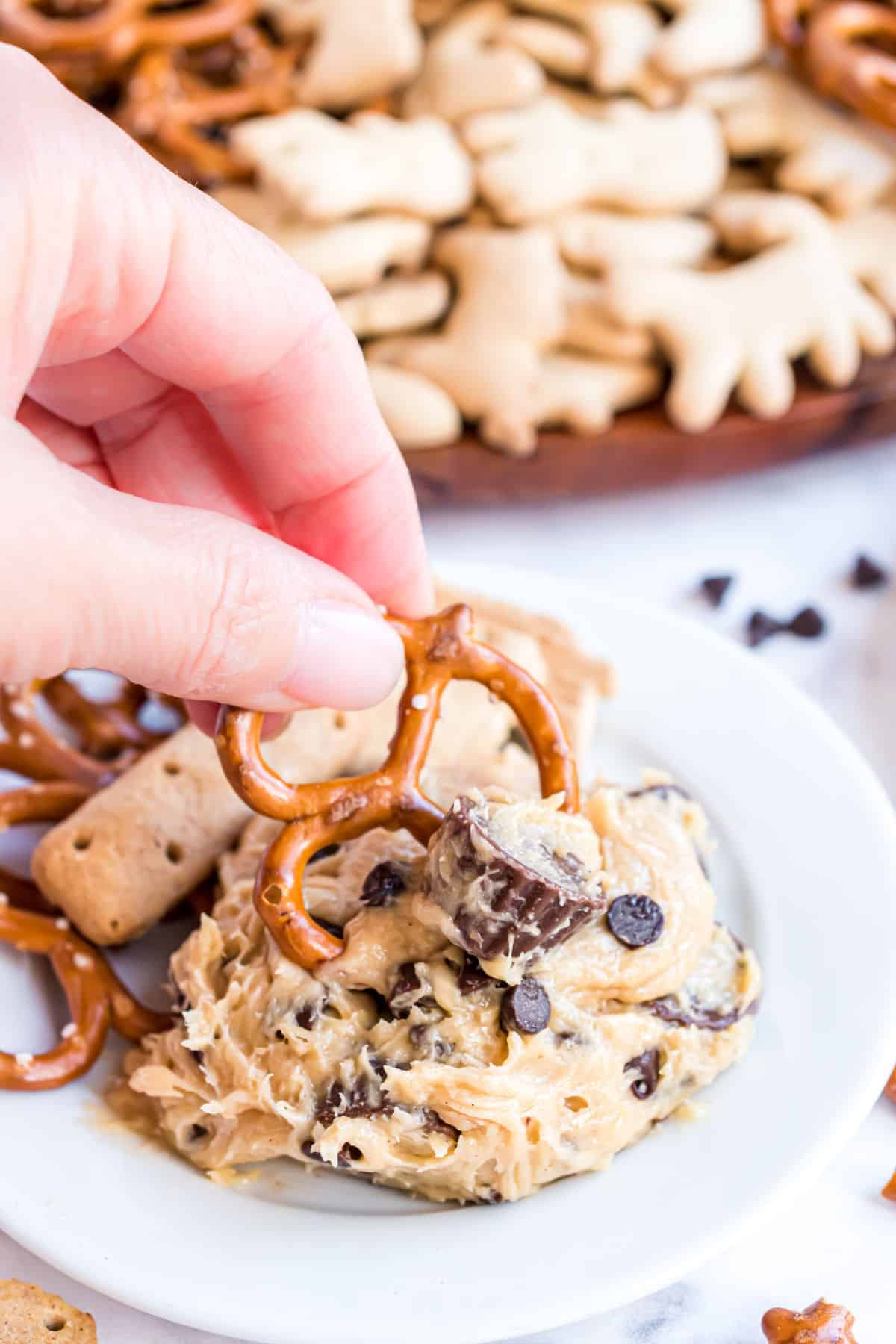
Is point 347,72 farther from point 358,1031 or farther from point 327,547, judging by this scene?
point 358,1031

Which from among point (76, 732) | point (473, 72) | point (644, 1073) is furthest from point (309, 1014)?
point (473, 72)

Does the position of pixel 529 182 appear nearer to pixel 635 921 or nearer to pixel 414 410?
pixel 414 410

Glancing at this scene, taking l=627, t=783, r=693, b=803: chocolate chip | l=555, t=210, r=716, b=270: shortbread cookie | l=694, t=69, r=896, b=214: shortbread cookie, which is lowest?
l=627, t=783, r=693, b=803: chocolate chip

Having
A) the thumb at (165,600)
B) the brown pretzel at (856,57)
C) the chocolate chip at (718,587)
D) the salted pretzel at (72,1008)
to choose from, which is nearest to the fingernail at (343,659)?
the thumb at (165,600)

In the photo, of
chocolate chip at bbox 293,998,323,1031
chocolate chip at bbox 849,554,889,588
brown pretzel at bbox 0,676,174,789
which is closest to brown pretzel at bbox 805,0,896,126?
chocolate chip at bbox 849,554,889,588

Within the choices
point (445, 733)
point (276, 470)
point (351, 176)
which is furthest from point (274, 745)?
point (351, 176)

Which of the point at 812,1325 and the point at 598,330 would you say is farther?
the point at 598,330

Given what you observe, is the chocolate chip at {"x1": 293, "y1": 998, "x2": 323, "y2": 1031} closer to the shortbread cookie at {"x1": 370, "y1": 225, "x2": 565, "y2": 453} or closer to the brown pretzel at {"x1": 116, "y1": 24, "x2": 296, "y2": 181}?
the shortbread cookie at {"x1": 370, "y1": 225, "x2": 565, "y2": 453}
